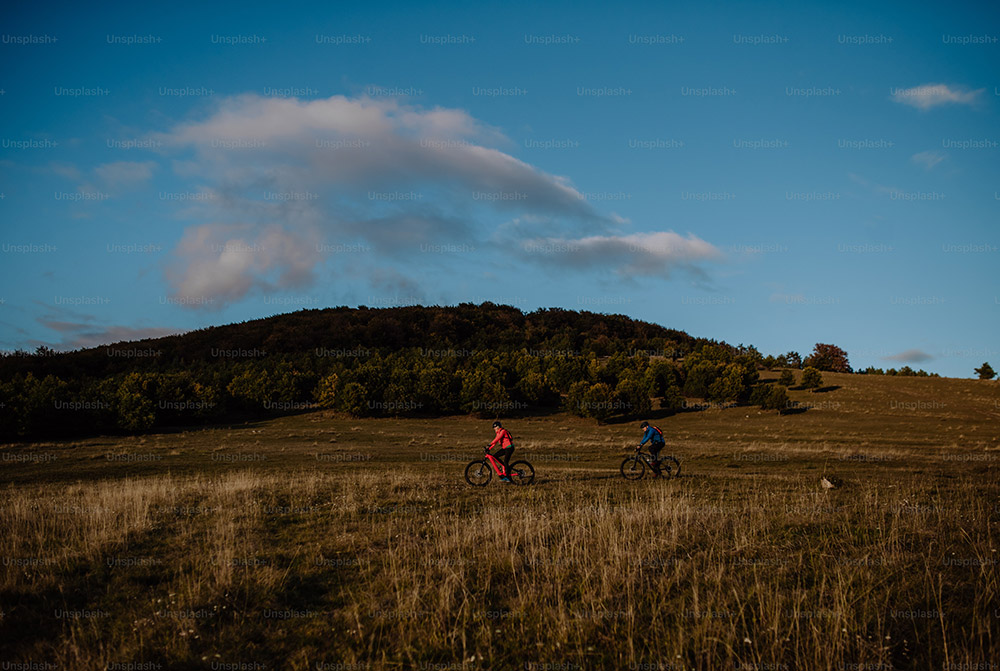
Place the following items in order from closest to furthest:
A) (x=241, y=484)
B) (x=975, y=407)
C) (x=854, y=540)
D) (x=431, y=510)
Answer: (x=854, y=540), (x=431, y=510), (x=241, y=484), (x=975, y=407)

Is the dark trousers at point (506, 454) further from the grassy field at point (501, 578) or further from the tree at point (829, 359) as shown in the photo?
the tree at point (829, 359)

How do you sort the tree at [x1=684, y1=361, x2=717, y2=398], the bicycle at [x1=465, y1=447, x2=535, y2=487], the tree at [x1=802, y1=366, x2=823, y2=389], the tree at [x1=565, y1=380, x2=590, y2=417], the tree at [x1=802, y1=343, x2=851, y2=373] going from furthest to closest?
the tree at [x1=802, y1=343, x2=851, y2=373] → the tree at [x1=802, y1=366, x2=823, y2=389] → the tree at [x1=684, y1=361, x2=717, y2=398] → the tree at [x1=565, y1=380, x2=590, y2=417] → the bicycle at [x1=465, y1=447, x2=535, y2=487]

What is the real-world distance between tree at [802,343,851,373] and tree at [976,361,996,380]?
20956 millimetres

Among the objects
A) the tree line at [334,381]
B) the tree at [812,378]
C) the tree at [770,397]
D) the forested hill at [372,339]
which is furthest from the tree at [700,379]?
the forested hill at [372,339]

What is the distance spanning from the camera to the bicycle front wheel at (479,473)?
1761 cm

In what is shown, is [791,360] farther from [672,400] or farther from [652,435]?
[652,435]

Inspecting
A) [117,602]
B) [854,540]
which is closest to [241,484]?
[117,602]

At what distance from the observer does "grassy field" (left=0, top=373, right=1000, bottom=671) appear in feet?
19.6

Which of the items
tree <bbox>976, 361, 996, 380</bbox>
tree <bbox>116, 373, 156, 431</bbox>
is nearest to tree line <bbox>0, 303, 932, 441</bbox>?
tree <bbox>116, 373, 156, 431</bbox>

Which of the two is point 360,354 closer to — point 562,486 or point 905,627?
point 562,486

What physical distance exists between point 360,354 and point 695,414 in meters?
54.4

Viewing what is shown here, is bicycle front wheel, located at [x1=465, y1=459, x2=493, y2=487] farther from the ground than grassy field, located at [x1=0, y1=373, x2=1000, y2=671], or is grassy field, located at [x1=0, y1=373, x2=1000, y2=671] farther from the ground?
grassy field, located at [x1=0, y1=373, x2=1000, y2=671]

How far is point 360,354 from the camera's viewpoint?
290ft

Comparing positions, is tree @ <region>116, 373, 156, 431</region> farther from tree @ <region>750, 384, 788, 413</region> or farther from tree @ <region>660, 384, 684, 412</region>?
tree @ <region>750, 384, 788, 413</region>
